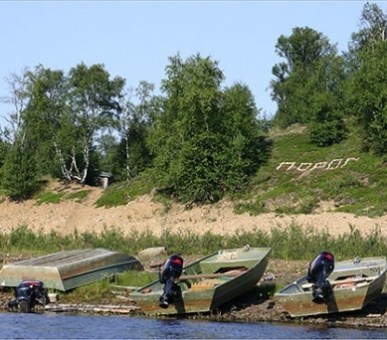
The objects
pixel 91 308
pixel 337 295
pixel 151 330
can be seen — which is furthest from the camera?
pixel 91 308

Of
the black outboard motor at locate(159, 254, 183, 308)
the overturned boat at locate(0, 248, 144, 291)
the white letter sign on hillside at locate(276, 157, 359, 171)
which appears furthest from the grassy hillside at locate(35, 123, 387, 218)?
the black outboard motor at locate(159, 254, 183, 308)

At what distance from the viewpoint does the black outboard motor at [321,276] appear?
25.8 meters

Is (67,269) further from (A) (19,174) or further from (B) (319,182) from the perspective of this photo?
(A) (19,174)

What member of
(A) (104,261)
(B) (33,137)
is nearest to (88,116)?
(B) (33,137)

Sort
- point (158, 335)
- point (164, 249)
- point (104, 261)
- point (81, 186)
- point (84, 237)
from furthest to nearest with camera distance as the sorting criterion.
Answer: point (81, 186) → point (84, 237) → point (164, 249) → point (104, 261) → point (158, 335)

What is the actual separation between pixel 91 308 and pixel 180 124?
104ft

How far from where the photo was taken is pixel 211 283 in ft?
96.2

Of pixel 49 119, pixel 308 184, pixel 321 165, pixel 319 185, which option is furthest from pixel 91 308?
pixel 49 119

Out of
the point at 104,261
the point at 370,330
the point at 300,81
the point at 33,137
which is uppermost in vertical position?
the point at 300,81

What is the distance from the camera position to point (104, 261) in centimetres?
3334

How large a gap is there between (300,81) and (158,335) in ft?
231

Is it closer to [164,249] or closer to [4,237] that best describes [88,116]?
[4,237]

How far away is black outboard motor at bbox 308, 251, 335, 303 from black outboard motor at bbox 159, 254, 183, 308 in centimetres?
415

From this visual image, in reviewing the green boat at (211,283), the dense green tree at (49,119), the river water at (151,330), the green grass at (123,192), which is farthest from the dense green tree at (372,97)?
the river water at (151,330)
